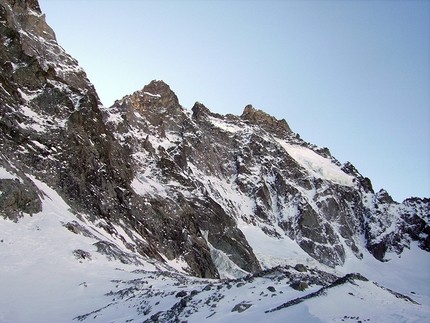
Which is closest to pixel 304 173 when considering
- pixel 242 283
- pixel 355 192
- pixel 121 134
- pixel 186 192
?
pixel 355 192

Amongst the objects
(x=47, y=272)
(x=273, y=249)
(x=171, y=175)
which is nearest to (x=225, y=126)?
(x=273, y=249)

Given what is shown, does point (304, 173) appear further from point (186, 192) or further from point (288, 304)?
point (288, 304)

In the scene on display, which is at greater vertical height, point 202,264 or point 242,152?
point 242,152

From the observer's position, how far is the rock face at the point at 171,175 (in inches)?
2050

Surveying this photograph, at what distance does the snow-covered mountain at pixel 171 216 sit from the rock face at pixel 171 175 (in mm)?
337

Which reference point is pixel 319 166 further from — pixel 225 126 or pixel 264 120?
pixel 225 126

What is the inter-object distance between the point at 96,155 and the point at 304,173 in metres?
87.1

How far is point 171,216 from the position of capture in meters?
68.4

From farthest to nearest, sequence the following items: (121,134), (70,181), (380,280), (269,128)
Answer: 1. (269,128)
2. (380,280)
3. (121,134)
4. (70,181)

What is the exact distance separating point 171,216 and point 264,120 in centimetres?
11084

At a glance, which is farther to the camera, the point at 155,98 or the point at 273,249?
the point at 155,98

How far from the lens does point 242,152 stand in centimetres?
12625

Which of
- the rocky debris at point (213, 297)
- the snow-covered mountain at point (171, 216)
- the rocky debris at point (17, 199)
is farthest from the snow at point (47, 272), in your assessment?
the rocky debris at point (213, 297)

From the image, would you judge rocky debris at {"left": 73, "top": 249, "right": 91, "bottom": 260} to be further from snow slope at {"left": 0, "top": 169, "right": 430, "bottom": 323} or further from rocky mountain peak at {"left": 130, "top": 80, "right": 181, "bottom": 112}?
rocky mountain peak at {"left": 130, "top": 80, "right": 181, "bottom": 112}
